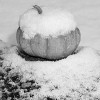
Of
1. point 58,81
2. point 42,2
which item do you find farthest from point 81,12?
point 58,81

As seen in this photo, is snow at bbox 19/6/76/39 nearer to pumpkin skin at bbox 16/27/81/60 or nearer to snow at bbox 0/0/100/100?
pumpkin skin at bbox 16/27/81/60

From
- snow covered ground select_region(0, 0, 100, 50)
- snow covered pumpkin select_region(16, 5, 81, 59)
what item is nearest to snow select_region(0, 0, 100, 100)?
snow covered pumpkin select_region(16, 5, 81, 59)

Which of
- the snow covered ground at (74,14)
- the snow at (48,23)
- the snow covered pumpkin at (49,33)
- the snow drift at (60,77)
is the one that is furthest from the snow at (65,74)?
the snow covered ground at (74,14)

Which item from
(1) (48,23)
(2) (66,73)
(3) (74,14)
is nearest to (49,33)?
(1) (48,23)

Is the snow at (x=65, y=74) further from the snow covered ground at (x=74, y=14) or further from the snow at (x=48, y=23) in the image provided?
the snow covered ground at (x=74, y=14)

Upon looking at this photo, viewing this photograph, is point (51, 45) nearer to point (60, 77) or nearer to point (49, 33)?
point (49, 33)

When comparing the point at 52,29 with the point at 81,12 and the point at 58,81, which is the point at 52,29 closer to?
the point at 58,81
